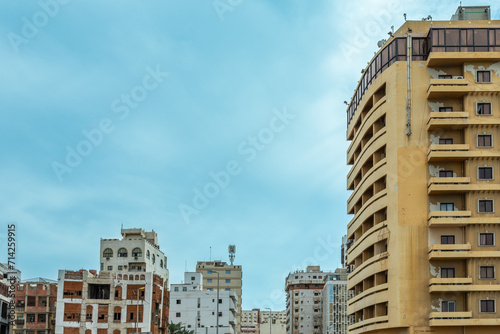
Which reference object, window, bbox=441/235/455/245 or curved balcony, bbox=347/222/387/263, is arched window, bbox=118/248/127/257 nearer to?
curved balcony, bbox=347/222/387/263

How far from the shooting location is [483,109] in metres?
62.6

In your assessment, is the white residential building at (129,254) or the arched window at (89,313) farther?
the white residential building at (129,254)

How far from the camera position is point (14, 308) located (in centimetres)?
10275

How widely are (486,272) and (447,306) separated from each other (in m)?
4.25

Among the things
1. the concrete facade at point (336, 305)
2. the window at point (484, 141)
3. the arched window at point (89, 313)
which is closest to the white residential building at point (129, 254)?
the arched window at point (89, 313)

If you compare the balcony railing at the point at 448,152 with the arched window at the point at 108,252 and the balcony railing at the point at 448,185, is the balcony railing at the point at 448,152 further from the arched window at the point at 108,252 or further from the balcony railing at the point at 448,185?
the arched window at the point at 108,252

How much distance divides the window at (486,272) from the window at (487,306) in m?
2.09

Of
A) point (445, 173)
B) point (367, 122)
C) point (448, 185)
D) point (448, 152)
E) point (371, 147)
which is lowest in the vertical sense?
point (448, 185)

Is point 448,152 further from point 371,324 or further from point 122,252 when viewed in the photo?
point 122,252

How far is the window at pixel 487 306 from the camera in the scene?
2292 inches

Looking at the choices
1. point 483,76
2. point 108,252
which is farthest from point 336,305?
point 483,76

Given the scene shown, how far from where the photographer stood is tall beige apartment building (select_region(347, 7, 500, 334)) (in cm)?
5900

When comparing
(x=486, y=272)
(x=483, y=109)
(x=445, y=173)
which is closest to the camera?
(x=486, y=272)

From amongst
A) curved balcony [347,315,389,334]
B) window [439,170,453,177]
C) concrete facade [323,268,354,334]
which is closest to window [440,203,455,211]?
window [439,170,453,177]
